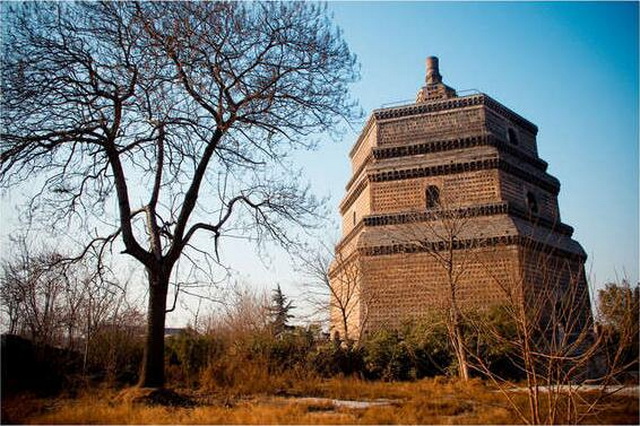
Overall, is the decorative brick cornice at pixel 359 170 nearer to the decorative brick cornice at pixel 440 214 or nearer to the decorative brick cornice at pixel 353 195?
the decorative brick cornice at pixel 353 195

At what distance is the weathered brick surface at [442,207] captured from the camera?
60.1 feet

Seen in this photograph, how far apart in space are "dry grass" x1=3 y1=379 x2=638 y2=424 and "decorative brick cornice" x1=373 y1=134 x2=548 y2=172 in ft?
43.6

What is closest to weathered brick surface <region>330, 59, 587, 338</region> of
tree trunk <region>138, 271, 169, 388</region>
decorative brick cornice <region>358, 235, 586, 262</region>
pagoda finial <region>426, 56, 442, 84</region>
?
decorative brick cornice <region>358, 235, 586, 262</region>

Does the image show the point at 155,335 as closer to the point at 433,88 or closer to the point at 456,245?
the point at 456,245

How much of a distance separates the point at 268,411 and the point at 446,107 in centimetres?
1807

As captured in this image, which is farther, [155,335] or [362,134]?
[362,134]

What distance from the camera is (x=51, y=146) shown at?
857 cm

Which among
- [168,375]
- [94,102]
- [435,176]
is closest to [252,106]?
[94,102]

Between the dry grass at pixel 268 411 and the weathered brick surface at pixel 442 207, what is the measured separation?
880cm

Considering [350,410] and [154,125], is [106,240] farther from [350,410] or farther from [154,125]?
[350,410]

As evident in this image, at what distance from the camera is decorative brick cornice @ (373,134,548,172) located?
808 inches

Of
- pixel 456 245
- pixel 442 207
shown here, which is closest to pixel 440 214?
pixel 442 207

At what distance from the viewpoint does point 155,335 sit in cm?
896

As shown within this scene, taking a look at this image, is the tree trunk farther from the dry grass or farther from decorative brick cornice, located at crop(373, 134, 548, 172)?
decorative brick cornice, located at crop(373, 134, 548, 172)
